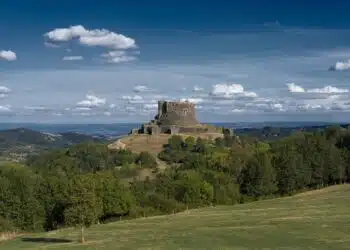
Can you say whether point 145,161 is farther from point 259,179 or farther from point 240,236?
point 240,236

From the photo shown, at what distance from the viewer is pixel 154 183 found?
11225 centimetres

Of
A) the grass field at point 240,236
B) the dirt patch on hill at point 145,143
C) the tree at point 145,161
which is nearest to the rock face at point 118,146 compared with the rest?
the dirt patch on hill at point 145,143

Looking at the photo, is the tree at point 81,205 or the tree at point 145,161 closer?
the tree at point 81,205

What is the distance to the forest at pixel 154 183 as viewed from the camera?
75.6m

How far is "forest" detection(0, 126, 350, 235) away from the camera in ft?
248

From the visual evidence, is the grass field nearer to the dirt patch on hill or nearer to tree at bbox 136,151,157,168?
tree at bbox 136,151,157,168

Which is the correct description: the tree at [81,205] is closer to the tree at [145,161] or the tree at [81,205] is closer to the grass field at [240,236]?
the grass field at [240,236]

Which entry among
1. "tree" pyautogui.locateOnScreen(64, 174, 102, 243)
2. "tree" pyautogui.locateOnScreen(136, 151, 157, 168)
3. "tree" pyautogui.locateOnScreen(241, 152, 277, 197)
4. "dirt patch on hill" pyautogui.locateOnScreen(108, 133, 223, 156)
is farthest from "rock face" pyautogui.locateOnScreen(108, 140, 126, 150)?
"tree" pyautogui.locateOnScreen(64, 174, 102, 243)

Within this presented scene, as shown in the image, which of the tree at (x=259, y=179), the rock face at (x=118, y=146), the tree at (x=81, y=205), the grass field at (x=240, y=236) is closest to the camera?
the grass field at (x=240, y=236)

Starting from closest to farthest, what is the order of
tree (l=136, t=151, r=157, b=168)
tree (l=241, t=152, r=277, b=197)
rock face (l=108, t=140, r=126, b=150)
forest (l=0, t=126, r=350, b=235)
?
forest (l=0, t=126, r=350, b=235) → tree (l=241, t=152, r=277, b=197) → tree (l=136, t=151, r=157, b=168) → rock face (l=108, t=140, r=126, b=150)

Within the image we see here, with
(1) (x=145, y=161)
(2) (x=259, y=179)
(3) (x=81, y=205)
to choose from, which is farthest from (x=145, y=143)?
(3) (x=81, y=205)

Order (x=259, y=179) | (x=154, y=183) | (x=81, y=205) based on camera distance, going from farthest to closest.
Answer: (x=154, y=183) < (x=259, y=179) < (x=81, y=205)

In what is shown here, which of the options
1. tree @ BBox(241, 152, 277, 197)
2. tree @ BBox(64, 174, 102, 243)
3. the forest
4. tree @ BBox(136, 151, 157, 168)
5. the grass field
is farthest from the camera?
tree @ BBox(136, 151, 157, 168)

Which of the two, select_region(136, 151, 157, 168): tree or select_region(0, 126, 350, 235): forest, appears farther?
select_region(136, 151, 157, 168): tree
